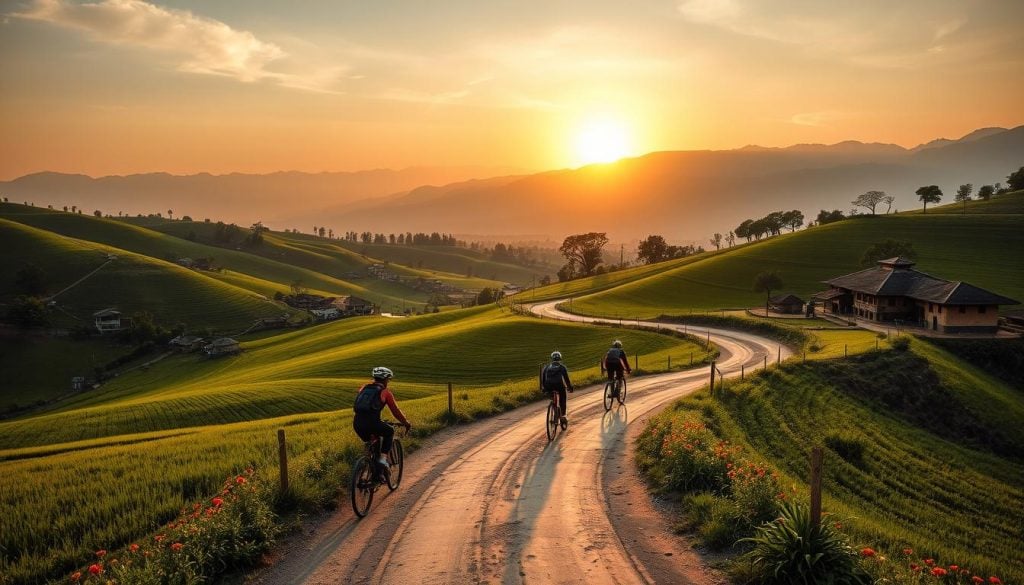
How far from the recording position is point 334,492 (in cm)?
1372

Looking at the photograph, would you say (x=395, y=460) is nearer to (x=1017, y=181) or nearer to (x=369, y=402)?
(x=369, y=402)

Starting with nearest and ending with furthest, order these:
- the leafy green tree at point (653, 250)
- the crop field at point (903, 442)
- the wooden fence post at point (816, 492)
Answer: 1. the wooden fence post at point (816, 492)
2. the crop field at point (903, 442)
3. the leafy green tree at point (653, 250)

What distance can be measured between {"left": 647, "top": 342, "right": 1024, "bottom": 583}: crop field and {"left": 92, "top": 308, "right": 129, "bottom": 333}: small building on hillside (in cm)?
13386

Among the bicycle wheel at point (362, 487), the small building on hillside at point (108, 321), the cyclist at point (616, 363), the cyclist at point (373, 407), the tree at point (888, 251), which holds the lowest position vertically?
the small building on hillside at point (108, 321)

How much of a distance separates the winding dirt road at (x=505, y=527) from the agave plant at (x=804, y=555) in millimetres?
1071

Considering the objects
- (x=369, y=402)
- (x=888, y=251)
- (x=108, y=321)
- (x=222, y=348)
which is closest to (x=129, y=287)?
(x=108, y=321)

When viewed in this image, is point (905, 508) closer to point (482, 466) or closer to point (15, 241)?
point (482, 466)

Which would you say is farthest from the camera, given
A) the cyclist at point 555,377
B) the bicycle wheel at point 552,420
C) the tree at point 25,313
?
A: the tree at point 25,313

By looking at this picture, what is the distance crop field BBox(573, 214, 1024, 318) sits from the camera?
94125 millimetres

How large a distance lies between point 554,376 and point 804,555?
34.4ft

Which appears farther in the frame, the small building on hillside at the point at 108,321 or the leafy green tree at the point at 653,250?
the leafy green tree at the point at 653,250

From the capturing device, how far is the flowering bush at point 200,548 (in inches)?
358

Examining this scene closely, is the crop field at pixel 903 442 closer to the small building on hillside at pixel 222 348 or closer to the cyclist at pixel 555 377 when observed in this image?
the cyclist at pixel 555 377

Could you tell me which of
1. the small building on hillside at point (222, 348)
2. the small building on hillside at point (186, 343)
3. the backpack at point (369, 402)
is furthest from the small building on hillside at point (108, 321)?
the backpack at point (369, 402)
